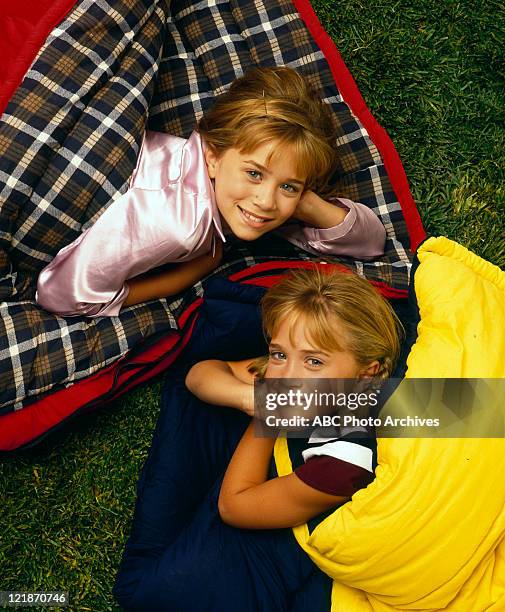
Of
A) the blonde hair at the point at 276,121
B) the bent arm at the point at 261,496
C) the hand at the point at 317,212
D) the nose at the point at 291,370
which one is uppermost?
the blonde hair at the point at 276,121

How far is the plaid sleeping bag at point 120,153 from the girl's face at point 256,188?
0.22m

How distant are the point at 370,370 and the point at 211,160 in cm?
58

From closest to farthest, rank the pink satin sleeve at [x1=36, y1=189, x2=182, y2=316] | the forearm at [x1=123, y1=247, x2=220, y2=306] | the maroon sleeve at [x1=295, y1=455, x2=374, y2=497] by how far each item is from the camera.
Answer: the maroon sleeve at [x1=295, y1=455, x2=374, y2=497], the pink satin sleeve at [x1=36, y1=189, x2=182, y2=316], the forearm at [x1=123, y1=247, x2=220, y2=306]

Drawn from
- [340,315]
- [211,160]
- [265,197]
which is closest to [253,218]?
[265,197]

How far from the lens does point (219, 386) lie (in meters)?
1.51

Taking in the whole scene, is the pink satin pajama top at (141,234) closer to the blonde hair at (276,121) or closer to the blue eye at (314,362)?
the blonde hair at (276,121)

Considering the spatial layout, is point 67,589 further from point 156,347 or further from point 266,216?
point 266,216

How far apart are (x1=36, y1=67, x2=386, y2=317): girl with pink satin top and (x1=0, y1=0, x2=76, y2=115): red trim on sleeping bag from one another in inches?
12.1

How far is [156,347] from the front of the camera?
1.62 metres

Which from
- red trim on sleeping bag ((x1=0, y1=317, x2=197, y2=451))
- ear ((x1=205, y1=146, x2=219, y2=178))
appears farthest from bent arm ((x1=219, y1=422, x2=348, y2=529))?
ear ((x1=205, y1=146, x2=219, y2=178))

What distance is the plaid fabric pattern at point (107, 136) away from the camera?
4.82 feet

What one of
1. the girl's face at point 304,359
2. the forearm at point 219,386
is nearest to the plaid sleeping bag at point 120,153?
the forearm at point 219,386

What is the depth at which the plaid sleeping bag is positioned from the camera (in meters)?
1.48

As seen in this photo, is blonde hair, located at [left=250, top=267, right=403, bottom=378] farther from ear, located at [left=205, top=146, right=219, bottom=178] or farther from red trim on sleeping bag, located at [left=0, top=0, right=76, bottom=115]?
red trim on sleeping bag, located at [left=0, top=0, right=76, bottom=115]
